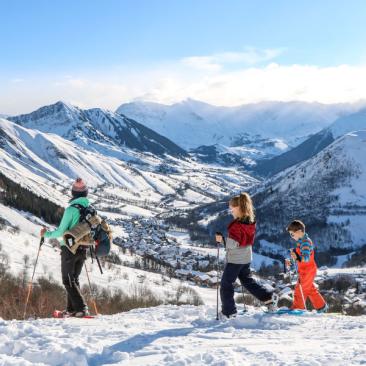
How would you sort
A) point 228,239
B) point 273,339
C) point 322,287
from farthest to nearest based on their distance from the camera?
point 322,287, point 228,239, point 273,339

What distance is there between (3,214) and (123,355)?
509ft

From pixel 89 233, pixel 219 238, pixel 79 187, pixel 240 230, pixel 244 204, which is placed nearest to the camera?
pixel 244 204

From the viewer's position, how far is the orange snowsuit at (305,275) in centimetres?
1418

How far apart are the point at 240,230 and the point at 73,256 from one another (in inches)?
190

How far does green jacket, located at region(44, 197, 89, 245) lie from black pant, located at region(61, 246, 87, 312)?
0.49 meters

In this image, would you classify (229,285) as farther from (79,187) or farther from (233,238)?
(79,187)

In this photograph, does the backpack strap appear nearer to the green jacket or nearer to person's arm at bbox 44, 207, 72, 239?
the green jacket

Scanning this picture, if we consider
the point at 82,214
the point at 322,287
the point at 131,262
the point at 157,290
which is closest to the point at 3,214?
the point at 131,262

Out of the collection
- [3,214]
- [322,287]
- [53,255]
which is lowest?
[322,287]

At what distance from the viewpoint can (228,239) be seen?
41.9 ft

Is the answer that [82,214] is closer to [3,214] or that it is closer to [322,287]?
[322,287]

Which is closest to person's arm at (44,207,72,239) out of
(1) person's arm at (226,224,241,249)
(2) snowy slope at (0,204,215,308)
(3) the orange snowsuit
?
(1) person's arm at (226,224,241,249)

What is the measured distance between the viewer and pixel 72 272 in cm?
1361

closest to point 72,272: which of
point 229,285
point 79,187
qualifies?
point 79,187
